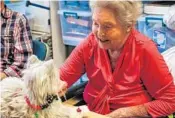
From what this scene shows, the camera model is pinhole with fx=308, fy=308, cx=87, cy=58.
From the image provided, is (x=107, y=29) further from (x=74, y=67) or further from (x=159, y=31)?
(x=159, y=31)

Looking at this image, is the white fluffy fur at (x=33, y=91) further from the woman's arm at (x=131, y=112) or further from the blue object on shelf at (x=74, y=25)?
the blue object on shelf at (x=74, y=25)

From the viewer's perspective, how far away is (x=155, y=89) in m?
1.38

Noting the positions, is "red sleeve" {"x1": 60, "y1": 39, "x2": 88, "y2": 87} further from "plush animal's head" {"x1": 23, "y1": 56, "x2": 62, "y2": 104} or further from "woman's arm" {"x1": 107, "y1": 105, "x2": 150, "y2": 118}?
"plush animal's head" {"x1": 23, "y1": 56, "x2": 62, "y2": 104}

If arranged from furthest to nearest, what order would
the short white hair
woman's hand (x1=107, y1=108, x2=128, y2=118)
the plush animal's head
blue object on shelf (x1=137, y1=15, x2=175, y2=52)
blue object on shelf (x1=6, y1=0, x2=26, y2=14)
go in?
blue object on shelf (x1=6, y1=0, x2=26, y2=14), blue object on shelf (x1=137, y1=15, x2=175, y2=52), woman's hand (x1=107, y1=108, x2=128, y2=118), the short white hair, the plush animal's head

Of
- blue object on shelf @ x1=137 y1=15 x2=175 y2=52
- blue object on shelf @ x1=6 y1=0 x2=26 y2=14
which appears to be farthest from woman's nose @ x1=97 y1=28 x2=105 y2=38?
blue object on shelf @ x1=6 y1=0 x2=26 y2=14

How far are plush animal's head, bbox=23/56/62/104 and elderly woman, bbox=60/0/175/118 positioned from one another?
1.42 feet

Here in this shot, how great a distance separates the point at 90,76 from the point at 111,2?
421 millimetres

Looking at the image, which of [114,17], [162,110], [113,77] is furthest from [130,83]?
[114,17]

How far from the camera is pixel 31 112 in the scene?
0.94 m

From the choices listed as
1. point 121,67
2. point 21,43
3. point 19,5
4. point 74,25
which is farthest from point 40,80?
point 19,5

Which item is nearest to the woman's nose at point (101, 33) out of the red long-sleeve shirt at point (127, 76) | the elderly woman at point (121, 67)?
the elderly woman at point (121, 67)

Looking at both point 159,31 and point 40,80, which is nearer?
point 40,80

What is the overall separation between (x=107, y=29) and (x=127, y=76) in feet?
0.87

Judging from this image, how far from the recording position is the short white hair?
1260mm
